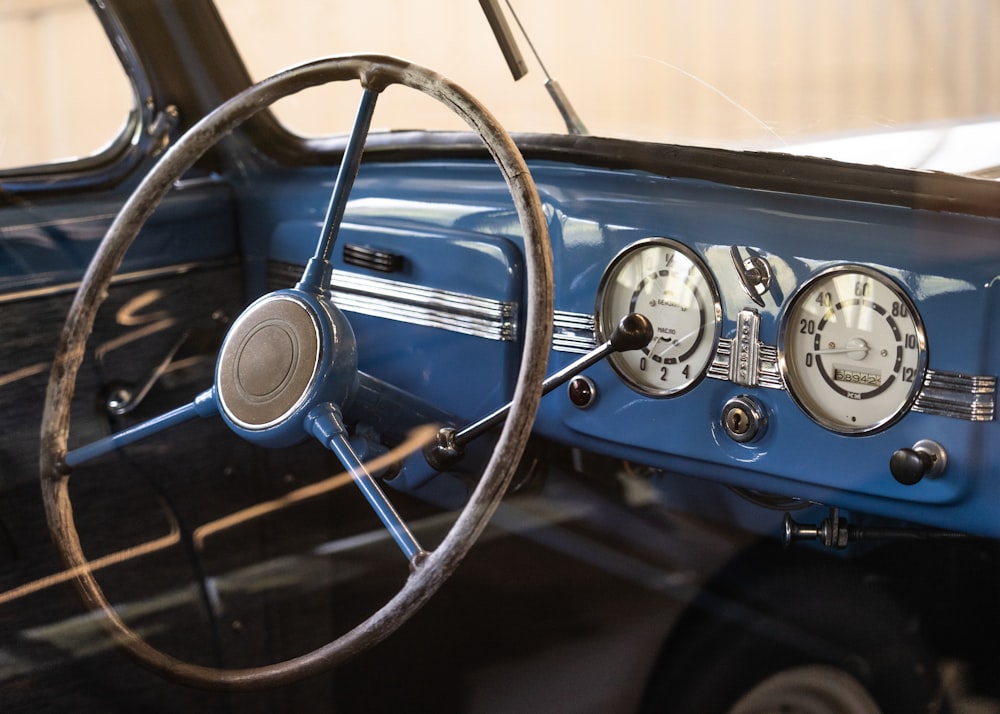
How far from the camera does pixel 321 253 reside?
1.30 meters

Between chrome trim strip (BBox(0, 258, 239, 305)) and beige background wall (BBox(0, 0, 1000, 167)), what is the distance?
8.9 inches

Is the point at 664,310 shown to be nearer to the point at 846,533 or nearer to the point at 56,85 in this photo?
the point at 846,533

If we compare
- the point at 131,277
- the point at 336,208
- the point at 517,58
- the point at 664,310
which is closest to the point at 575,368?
the point at 664,310

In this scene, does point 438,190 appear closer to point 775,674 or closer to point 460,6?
point 460,6

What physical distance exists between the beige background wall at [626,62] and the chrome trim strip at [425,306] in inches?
10.0

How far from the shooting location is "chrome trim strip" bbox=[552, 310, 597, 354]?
146 cm

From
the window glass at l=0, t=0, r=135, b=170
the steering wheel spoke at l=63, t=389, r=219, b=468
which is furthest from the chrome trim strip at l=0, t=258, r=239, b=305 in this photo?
the steering wheel spoke at l=63, t=389, r=219, b=468

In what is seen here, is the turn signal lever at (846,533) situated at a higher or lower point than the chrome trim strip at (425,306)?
lower

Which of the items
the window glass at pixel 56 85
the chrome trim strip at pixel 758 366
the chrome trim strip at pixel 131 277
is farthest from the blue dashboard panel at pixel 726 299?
the window glass at pixel 56 85

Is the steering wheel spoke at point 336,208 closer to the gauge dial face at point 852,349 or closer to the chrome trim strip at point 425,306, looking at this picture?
the chrome trim strip at point 425,306

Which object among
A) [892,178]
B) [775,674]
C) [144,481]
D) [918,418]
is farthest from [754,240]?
[144,481]

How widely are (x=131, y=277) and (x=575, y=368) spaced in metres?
0.87

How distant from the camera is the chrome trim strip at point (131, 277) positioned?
1.64m

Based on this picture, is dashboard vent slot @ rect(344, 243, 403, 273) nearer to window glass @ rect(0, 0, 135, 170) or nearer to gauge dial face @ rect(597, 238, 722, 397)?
gauge dial face @ rect(597, 238, 722, 397)
